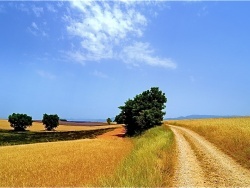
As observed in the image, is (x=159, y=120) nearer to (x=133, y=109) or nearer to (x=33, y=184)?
(x=133, y=109)

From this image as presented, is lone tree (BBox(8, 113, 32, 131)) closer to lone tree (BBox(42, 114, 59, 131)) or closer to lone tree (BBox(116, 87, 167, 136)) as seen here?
lone tree (BBox(42, 114, 59, 131))

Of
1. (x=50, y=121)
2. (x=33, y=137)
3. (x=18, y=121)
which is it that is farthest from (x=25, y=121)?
(x=33, y=137)

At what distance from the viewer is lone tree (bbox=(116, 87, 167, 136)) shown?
216 ft

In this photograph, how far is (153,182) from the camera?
1286 cm

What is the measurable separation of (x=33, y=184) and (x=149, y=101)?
180ft

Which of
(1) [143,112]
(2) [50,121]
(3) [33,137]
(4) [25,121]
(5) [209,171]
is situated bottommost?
(5) [209,171]

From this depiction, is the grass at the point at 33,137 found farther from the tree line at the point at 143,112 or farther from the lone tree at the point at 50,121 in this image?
the lone tree at the point at 50,121

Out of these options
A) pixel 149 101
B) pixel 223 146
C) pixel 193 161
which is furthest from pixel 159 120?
pixel 193 161

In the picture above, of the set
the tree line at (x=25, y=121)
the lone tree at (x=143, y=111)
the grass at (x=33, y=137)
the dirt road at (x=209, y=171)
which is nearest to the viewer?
the dirt road at (x=209, y=171)

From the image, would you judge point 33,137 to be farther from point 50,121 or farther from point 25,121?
point 50,121

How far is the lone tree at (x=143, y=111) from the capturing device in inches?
2586

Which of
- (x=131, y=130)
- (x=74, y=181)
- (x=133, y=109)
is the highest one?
(x=133, y=109)

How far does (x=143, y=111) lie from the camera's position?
66438 mm

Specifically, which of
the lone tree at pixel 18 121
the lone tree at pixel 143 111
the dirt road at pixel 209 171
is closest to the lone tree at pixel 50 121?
the lone tree at pixel 18 121
